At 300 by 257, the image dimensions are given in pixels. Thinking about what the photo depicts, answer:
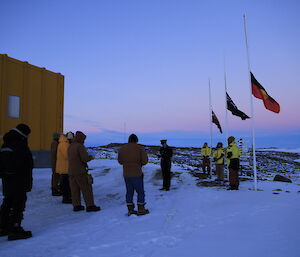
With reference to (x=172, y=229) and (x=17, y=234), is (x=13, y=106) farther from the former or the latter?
(x=172, y=229)

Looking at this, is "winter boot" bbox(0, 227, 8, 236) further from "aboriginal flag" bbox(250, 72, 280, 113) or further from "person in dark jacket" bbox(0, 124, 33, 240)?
"aboriginal flag" bbox(250, 72, 280, 113)

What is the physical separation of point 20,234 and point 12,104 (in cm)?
1158

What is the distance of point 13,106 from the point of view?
14109 millimetres

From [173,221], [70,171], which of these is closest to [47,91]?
[70,171]

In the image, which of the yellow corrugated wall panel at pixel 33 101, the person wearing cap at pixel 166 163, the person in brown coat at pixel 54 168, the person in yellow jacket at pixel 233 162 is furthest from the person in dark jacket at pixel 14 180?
the yellow corrugated wall panel at pixel 33 101

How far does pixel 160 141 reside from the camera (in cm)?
977

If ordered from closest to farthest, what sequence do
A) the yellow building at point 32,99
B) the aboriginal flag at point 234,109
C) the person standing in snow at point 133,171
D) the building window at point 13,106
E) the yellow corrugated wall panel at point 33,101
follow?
the person standing in snow at point 133,171
the aboriginal flag at point 234,109
the yellow building at point 32,99
the building window at point 13,106
the yellow corrugated wall panel at point 33,101

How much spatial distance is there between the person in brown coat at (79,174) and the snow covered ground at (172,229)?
311 mm

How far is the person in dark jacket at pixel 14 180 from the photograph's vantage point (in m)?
4.46

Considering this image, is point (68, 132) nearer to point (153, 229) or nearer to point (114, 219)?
point (114, 219)

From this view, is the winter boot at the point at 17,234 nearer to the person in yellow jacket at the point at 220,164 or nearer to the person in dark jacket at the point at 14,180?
the person in dark jacket at the point at 14,180

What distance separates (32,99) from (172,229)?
13.7m

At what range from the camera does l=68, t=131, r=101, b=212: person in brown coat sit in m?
6.54

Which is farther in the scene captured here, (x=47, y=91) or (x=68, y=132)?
(x=47, y=91)
